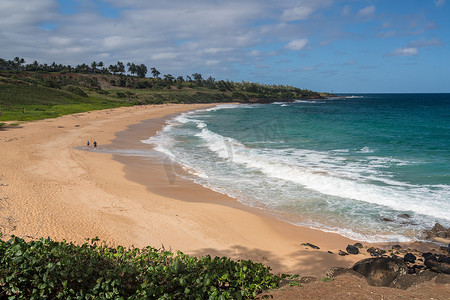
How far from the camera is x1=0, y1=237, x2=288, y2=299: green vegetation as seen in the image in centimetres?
452

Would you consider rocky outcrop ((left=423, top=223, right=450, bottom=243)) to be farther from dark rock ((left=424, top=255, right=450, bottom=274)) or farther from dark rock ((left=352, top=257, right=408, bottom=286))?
dark rock ((left=352, top=257, right=408, bottom=286))

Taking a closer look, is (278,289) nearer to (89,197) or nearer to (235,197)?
(235,197)

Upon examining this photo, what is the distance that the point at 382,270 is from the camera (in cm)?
709

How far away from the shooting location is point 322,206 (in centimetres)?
1284

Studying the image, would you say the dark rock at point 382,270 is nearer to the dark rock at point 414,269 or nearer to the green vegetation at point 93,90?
the dark rock at point 414,269

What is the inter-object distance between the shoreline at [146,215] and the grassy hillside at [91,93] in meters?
25.7

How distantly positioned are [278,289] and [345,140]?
27.3 meters

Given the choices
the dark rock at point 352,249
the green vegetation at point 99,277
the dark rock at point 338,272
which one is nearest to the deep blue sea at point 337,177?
the dark rock at point 352,249

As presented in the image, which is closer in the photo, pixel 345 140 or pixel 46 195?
pixel 46 195

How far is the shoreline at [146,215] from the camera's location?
8.94m

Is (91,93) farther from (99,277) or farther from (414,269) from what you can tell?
(414,269)

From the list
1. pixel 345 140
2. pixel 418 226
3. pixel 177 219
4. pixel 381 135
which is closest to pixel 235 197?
pixel 177 219

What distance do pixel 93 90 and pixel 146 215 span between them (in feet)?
245

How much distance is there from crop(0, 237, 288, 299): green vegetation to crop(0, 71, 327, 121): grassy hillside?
36268 millimetres
